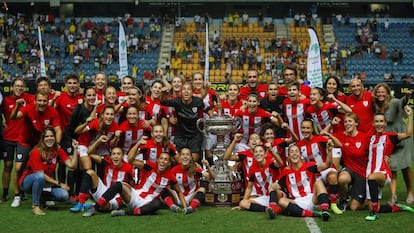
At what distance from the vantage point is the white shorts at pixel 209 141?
966 cm

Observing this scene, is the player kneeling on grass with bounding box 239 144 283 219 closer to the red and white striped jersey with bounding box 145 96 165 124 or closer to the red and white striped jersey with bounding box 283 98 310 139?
the red and white striped jersey with bounding box 283 98 310 139

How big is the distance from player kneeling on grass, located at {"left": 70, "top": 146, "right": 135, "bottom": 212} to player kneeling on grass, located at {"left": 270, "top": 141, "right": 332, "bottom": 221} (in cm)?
184

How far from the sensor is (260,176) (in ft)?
28.1

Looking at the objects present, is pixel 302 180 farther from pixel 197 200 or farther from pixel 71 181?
pixel 71 181

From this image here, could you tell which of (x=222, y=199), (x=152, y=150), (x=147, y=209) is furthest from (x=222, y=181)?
(x=147, y=209)

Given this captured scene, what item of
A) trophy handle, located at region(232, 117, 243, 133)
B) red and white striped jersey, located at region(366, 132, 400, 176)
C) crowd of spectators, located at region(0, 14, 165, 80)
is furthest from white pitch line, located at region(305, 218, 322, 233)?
crowd of spectators, located at region(0, 14, 165, 80)

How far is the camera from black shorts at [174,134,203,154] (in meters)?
9.32

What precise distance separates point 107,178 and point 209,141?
1789 millimetres

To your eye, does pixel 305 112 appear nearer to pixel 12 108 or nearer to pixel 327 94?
pixel 327 94

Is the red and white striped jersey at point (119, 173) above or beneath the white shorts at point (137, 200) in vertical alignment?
above

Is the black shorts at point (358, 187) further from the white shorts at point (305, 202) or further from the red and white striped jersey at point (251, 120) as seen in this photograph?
the red and white striped jersey at point (251, 120)

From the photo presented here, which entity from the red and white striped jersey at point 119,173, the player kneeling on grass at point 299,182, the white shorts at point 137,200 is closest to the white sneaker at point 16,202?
the red and white striped jersey at point 119,173

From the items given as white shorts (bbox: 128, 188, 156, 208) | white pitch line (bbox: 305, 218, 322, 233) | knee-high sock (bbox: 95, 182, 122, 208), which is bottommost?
white pitch line (bbox: 305, 218, 322, 233)

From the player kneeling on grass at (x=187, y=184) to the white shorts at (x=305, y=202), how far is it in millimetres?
1218
